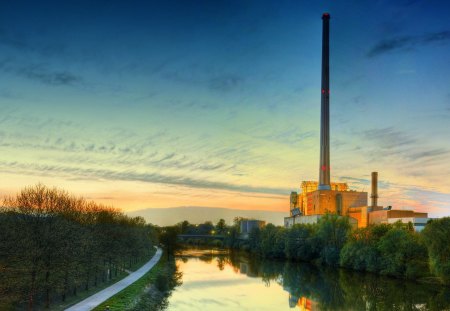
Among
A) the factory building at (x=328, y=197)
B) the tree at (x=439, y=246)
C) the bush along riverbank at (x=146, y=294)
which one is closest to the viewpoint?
the bush along riverbank at (x=146, y=294)

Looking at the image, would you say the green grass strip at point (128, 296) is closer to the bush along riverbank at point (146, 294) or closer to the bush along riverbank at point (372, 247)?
the bush along riverbank at point (146, 294)

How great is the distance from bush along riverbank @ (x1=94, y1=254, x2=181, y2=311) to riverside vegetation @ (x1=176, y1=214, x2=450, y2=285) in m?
31.9

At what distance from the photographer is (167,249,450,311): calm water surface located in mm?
42656

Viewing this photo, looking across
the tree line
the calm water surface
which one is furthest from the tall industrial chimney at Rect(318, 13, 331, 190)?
the tree line

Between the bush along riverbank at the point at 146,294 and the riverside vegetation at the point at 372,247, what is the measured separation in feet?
105

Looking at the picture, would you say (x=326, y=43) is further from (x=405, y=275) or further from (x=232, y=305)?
(x=232, y=305)

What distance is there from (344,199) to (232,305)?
331 ft

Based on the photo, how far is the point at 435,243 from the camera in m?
56.7

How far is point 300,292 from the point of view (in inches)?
2052

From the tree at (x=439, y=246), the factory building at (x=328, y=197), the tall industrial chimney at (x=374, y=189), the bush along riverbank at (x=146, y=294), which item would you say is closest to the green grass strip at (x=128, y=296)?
the bush along riverbank at (x=146, y=294)

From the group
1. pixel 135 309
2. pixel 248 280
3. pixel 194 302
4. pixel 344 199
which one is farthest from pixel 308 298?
pixel 344 199

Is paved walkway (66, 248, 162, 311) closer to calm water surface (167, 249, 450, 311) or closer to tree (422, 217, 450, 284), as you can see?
calm water surface (167, 249, 450, 311)

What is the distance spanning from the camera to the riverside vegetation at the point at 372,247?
188ft

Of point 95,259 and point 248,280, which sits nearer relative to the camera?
point 95,259
